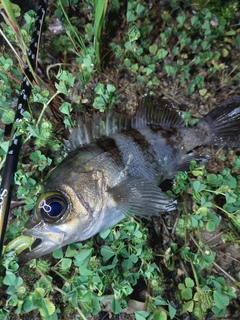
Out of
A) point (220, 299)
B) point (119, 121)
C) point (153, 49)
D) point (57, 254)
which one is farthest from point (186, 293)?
point (153, 49)

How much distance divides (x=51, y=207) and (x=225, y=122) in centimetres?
156

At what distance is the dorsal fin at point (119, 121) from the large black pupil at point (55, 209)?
1.66 ft

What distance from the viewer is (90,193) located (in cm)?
185

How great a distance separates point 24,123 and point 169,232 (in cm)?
137

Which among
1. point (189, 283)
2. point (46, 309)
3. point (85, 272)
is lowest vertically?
point (189, 283)

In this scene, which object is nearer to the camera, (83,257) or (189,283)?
(83,257)

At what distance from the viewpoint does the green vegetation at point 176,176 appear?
6.61 feet

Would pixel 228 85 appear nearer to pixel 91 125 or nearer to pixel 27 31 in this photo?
pixel 91 125

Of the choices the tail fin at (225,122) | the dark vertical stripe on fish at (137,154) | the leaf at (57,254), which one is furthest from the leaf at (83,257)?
the tail fin at (225,122)

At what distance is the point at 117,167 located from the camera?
2.03m

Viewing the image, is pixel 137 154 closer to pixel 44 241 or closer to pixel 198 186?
pixel 198 186

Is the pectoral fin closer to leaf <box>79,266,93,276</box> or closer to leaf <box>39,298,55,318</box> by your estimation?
leaf <box>79,266,93,276</box>

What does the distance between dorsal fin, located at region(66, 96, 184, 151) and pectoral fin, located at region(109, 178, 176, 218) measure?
0.41m

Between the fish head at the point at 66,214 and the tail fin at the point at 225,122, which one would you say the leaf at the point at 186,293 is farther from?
the tail fin at the point at 225,122
